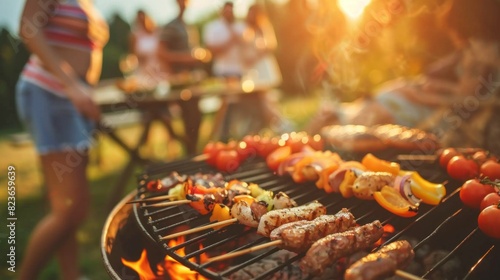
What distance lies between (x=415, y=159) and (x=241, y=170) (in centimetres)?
146

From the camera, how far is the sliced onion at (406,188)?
7.71ft

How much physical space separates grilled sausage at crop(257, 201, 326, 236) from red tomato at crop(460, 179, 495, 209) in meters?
0.91

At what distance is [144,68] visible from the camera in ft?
30.4

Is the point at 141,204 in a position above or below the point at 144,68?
below

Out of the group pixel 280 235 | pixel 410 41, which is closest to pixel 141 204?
pixel 280 235

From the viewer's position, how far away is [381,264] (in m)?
1.58

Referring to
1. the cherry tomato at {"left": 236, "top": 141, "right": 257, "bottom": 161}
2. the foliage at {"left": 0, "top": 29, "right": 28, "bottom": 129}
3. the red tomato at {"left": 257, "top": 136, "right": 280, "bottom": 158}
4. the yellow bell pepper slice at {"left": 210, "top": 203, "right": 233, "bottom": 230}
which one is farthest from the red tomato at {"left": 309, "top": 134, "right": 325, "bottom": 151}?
the foliage at {"left": 0, "top": 29, "right": 28, "bottom": 129}

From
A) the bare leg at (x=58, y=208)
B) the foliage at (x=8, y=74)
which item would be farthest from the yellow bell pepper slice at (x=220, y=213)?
the foliage at (x=8, y=74)

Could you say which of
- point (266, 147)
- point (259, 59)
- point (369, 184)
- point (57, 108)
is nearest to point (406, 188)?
point (369, 184)

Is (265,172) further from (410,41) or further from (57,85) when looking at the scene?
(410,41)

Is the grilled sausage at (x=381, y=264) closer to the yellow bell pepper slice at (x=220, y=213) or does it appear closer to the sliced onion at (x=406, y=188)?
the sliced onion at (x=406, y=188)

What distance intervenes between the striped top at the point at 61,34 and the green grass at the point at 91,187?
1.69 m

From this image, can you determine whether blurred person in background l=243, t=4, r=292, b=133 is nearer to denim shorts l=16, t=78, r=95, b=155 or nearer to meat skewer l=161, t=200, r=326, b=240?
denim shorts l=16, t=78, r=95, b=155

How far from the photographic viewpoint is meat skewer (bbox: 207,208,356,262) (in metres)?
1.79
